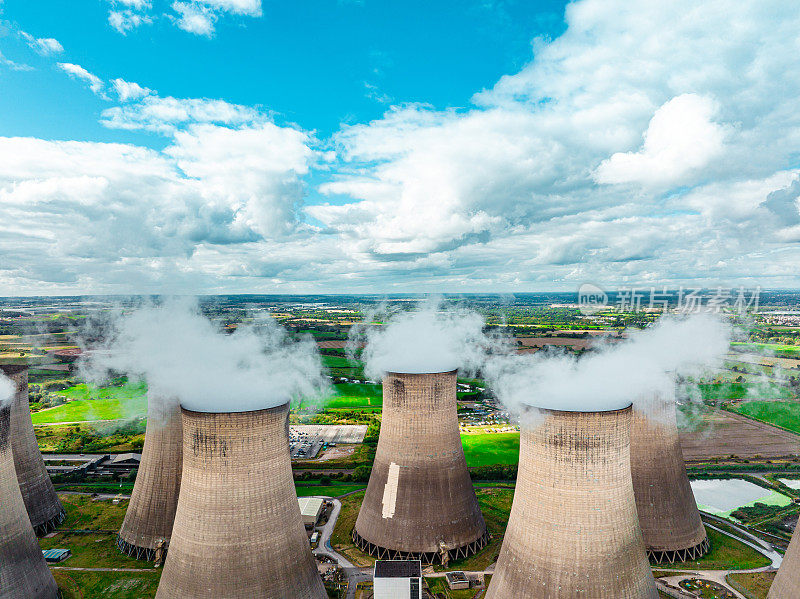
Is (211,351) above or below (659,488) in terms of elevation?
above

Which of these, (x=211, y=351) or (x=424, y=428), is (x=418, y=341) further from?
(x=211, y=351)

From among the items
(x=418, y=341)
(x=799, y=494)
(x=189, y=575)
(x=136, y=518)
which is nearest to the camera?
(x=189, y=575)

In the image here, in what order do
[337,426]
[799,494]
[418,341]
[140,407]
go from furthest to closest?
[140,407] → [337,426] → [799,494] → [418,341]

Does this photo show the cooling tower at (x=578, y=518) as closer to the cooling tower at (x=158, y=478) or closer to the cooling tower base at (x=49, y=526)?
the cooling tower at (x=158, y=478)

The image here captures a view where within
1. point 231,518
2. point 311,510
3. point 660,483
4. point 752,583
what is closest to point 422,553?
point 311,510

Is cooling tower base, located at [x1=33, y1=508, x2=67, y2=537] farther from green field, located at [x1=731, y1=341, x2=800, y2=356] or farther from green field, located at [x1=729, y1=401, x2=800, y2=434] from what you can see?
green field, located at [x1=731, y1=341, x2=800, y2=356]

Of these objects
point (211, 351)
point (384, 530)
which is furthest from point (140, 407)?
point (384, 530)
